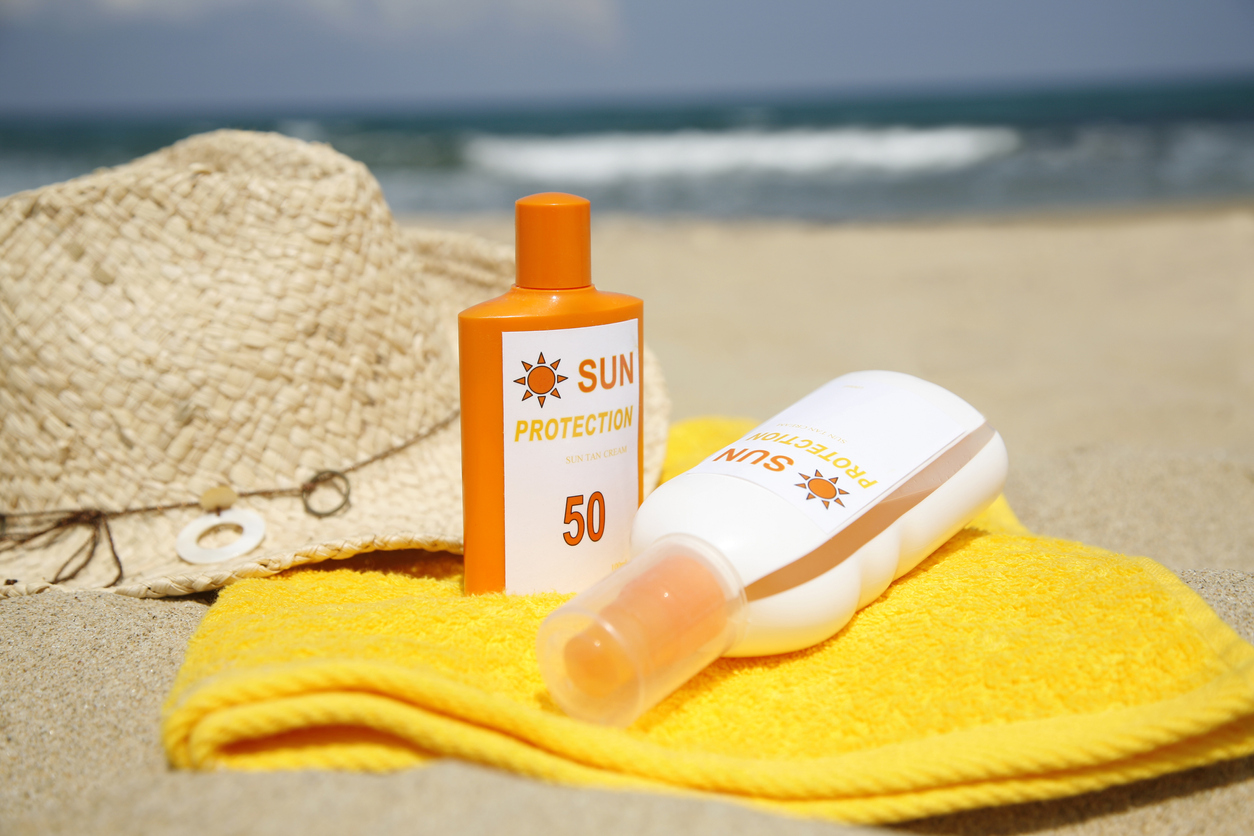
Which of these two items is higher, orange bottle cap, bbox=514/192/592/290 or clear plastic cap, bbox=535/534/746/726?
orange bottle cap, bbox=514/192/592/290

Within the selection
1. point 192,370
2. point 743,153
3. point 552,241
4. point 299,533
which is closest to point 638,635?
point 552,241

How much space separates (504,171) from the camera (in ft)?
32.1

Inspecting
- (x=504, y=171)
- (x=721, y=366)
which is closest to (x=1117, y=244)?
(x=721, y=366)

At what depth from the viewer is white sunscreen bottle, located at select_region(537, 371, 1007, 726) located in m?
0.78

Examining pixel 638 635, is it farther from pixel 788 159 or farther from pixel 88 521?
pixel 788 159

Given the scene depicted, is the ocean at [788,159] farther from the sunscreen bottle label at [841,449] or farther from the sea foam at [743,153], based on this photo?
the sunscreen bottle label at [841,449]

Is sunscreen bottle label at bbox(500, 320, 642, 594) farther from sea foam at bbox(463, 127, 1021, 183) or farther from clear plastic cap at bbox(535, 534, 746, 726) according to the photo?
sea foam at bbox(463, 127, 1021, 183)

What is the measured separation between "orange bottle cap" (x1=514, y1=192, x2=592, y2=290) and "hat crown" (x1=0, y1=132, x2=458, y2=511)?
15.4 inches

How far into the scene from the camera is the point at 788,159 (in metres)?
10.2

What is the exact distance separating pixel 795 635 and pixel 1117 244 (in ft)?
14.3

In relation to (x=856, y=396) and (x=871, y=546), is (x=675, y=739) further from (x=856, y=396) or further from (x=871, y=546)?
(x=856, y=396)

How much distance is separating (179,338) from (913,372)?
2.06 m

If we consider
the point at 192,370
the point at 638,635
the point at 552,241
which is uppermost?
the point at 552,241

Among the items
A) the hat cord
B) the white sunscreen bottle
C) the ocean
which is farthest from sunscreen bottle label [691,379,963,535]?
the ocean
